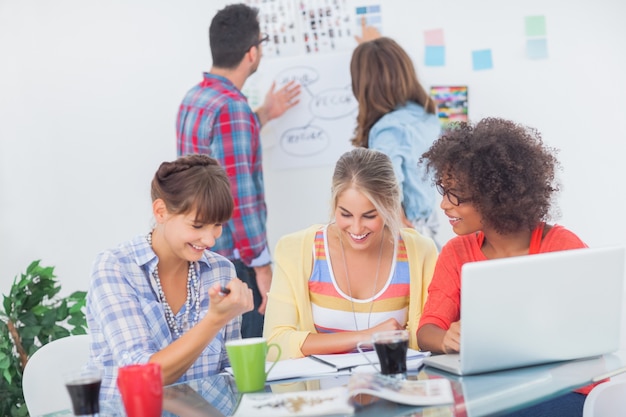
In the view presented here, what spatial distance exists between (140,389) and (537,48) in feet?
8.17

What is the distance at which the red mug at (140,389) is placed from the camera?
4.75ft

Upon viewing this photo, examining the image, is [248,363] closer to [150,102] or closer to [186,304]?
[186,304]

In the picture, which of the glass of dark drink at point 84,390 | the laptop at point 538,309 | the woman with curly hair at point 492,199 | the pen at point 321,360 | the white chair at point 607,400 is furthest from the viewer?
the woman with curly hair at point 492,199

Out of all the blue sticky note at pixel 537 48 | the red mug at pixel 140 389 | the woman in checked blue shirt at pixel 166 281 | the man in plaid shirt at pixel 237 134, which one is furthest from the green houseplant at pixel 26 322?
the blue sticky note at pixel 537 48

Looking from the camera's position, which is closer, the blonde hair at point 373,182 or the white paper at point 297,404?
the white paper at point 297,404

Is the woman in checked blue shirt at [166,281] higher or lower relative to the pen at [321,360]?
higher

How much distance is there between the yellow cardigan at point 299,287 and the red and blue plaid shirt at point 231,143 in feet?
2.56

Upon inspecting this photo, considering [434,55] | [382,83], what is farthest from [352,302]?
[434,55]

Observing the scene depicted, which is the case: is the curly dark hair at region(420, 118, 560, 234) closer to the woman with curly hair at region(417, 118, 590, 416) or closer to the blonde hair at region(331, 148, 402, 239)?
the woman with curly hair at region(417, 118, 590, 416)

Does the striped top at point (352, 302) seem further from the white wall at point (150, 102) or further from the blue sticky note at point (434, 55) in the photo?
the blue sticky note at point (434, 55)

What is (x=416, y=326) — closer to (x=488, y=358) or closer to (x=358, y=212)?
(x=358, y=212)

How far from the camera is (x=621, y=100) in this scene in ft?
11.3

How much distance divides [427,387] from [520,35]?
7.20ft

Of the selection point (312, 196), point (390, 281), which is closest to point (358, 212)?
point (390, 281)
